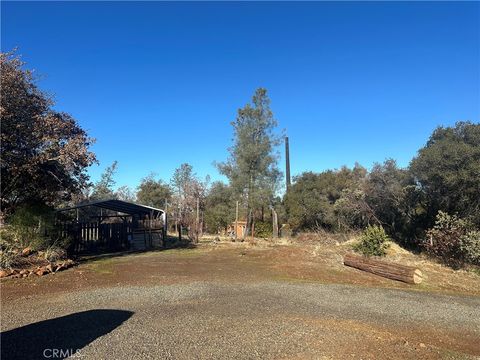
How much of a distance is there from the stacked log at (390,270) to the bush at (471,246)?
288cm

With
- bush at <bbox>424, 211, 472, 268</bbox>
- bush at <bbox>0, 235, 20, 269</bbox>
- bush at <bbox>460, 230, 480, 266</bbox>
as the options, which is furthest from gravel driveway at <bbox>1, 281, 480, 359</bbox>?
bush at <bbox>424, 211, 472, 268</bbox>

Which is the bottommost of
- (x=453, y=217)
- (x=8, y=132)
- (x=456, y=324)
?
(x=456, y=324)

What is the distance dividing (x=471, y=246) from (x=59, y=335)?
1239 centimetres

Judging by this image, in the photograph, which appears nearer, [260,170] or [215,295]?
[215,295]

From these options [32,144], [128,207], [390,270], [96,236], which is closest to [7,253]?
[32,144]

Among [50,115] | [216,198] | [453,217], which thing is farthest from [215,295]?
[216,198]

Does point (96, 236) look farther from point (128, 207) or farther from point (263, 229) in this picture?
point (263, 229)

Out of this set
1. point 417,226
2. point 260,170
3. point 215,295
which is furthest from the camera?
point 260,170

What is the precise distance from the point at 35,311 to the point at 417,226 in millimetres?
17008

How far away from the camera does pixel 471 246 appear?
12.1 meters

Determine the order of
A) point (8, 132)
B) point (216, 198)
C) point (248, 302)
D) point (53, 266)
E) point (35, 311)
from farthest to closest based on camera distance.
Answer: point (216, 198), point (8, 132), point (53, 266), point (248, 302), point (35, 311)

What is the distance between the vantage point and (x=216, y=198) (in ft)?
102

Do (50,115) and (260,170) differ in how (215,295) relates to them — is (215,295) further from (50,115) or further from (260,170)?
(260,170)

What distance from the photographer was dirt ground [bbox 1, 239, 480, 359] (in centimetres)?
482
